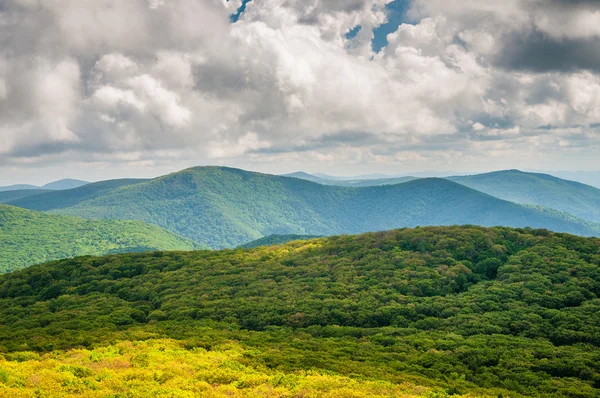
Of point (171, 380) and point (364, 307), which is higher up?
point (171, 380)

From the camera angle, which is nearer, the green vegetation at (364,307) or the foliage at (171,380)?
the foliage at (171,380)

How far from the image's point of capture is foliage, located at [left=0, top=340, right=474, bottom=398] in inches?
1350

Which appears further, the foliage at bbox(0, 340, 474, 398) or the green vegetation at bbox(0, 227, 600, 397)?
the green vegetation at bbox(0, 227, 600, 397)

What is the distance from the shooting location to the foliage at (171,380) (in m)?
34.3

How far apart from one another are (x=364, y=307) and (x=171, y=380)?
2035 inches

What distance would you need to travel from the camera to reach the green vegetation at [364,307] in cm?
5244

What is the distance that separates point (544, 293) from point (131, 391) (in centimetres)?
7881

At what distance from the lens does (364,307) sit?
3282 inches

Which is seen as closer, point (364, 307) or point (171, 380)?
point (171, 380)

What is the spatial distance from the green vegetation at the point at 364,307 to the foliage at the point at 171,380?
109 cm

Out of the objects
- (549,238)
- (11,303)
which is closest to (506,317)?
(549,238)

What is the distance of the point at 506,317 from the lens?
73.6 m

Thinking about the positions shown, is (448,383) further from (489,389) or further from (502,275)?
(502,275)

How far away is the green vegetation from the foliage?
1.09 metres
